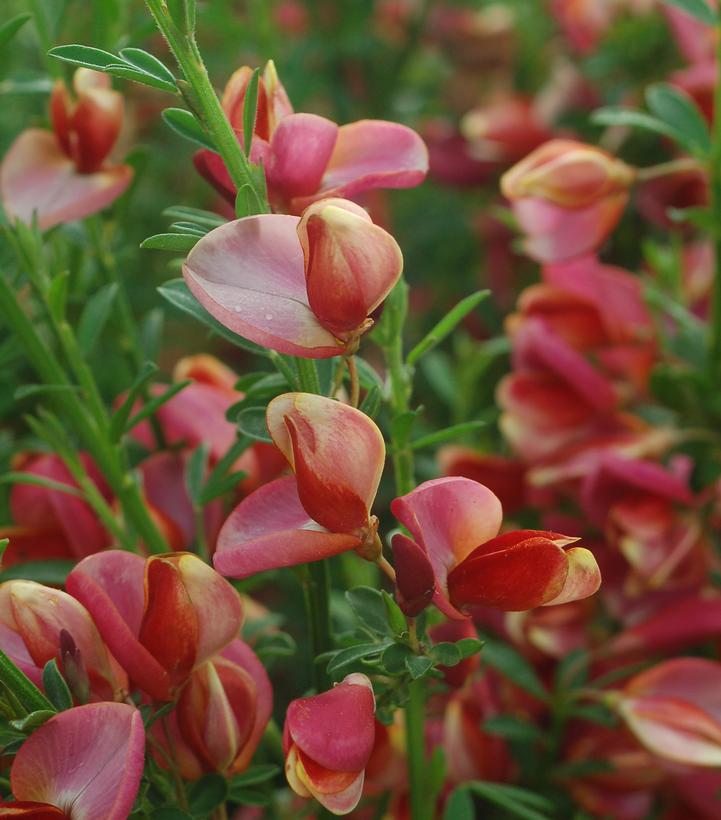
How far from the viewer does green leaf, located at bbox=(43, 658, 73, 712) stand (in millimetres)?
438

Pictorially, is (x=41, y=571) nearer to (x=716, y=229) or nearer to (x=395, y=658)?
(x=395, y=658)

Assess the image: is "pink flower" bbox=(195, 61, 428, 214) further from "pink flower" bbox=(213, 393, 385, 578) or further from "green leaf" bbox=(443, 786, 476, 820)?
"green leaf" bbox=(443, 786, 476, 820)

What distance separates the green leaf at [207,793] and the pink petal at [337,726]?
0.08m

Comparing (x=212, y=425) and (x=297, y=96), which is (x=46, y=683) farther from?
(x=297, y=96)

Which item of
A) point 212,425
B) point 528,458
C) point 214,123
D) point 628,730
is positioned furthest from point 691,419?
point 214,123

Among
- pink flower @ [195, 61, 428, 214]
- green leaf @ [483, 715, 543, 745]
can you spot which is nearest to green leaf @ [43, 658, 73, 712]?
pink flower @ [195, 61, 428, 214]

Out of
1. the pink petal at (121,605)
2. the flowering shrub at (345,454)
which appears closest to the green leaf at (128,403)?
the flowering shrub at (345,454)

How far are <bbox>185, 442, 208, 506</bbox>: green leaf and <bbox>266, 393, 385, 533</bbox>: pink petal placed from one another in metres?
0.22

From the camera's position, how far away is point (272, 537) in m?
0.41

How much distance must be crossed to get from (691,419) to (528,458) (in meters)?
0.12

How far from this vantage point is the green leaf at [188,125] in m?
0.45

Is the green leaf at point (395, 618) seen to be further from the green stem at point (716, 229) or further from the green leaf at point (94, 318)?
the green stem at point (716, 229)

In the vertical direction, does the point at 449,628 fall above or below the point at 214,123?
below

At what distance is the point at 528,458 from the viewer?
837 mm
